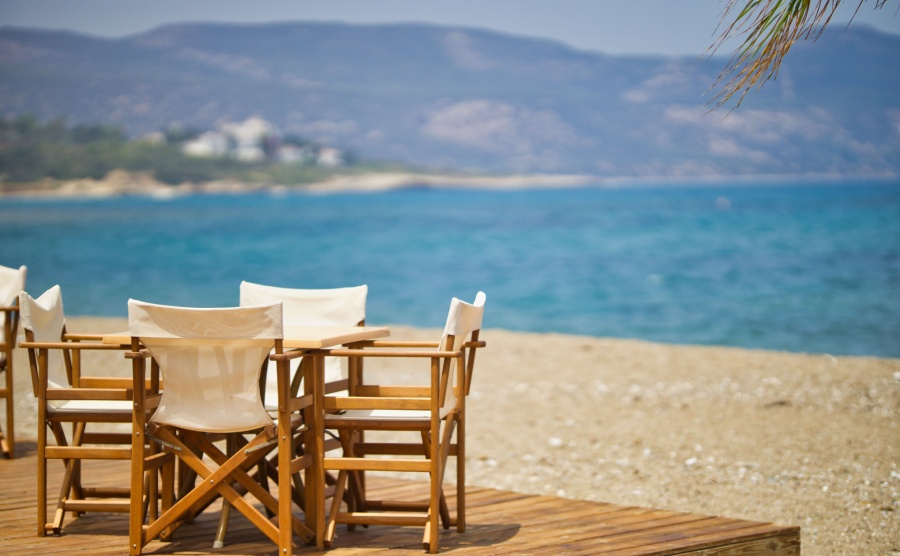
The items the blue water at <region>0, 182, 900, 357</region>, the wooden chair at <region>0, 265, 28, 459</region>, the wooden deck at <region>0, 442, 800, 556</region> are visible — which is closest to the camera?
the wooden deck at <region>0, 442, 800, 556</region>

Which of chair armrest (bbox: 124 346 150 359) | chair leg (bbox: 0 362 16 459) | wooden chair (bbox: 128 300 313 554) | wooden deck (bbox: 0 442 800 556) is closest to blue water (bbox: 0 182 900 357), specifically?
wooden deck (bbox: 0 442 800 556)

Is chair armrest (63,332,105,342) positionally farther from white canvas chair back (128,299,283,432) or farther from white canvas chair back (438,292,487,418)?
white canvas chair back (438,292,487,418)

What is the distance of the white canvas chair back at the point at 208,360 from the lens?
3381 millimetres

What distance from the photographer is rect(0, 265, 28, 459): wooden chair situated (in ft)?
17.5

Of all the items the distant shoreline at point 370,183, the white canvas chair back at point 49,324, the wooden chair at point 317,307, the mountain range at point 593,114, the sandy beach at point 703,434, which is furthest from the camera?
the mountain range at point 593,114

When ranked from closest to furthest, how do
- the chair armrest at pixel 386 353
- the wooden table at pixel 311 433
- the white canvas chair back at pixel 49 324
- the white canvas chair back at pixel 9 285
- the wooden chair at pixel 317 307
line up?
the wooden table at pixel 311 433
the chair armrest at pixel 386 353
the white canvas chair back at pixel 49 324
the wooden chair at pixel 317 307
the white canvas chair back at pixel 9 285

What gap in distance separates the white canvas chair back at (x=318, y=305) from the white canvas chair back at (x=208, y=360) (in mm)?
980

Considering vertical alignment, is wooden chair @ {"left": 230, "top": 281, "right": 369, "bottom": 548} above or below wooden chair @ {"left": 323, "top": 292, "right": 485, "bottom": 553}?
above

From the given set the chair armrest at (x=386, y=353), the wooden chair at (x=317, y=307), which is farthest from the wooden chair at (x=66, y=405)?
the chair armrest at (x=386, y=353)

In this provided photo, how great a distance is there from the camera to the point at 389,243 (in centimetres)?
4747

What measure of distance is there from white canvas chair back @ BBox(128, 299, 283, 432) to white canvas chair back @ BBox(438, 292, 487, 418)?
2.03ft

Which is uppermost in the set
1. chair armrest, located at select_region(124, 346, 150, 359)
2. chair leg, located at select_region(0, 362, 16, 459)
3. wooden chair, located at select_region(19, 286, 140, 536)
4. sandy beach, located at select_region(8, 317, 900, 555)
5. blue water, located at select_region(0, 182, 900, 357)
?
A: chair armrest, located at select_region(124, 346, 150, 359)

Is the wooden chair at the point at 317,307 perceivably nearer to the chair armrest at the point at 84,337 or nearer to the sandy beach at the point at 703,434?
the chair armrest at the point at 84,337

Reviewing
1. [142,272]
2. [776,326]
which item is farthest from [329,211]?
[776,326]
